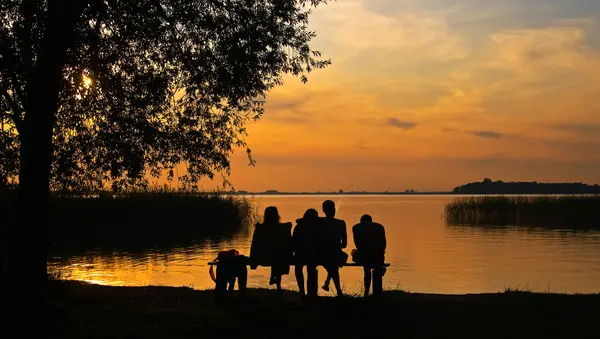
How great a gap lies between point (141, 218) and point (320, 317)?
116 ft

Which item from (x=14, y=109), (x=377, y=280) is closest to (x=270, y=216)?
(x=377, y=280)

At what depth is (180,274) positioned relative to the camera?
2662 centimetres

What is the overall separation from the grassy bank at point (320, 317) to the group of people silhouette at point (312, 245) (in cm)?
71

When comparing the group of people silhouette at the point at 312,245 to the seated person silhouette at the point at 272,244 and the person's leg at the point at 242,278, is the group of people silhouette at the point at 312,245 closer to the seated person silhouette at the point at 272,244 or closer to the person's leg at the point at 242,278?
the seated person silhouette at the point at 272,244

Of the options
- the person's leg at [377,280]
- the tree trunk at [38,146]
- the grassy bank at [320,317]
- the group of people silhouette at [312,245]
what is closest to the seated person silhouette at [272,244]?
the group of people silhouette at [312,245]

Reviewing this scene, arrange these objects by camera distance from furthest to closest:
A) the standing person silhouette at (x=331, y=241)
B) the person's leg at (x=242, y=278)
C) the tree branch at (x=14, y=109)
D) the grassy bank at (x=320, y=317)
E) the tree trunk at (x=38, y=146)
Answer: the tree branch at (x=14, y=109)
the tree trunk at (x=38, y=146)
the standing person silhouette at (x=331, y=241)
the person's leg at (x=242, y=278)
the grassy bank at (x=320, y=317)

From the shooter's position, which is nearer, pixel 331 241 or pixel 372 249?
pixel 331 241

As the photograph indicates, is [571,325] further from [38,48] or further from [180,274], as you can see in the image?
[180,274]

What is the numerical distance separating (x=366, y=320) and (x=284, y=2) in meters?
9.09

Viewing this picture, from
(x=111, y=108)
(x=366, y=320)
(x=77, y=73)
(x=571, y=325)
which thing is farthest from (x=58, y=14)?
(x=571, y=325)

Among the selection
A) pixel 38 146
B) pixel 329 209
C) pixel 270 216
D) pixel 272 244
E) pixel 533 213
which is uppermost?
pixel 38 146

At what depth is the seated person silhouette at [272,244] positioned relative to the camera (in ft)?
40.9

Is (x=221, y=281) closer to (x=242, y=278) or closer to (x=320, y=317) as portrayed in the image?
(x=242, y=278)

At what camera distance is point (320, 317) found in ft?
36.9
